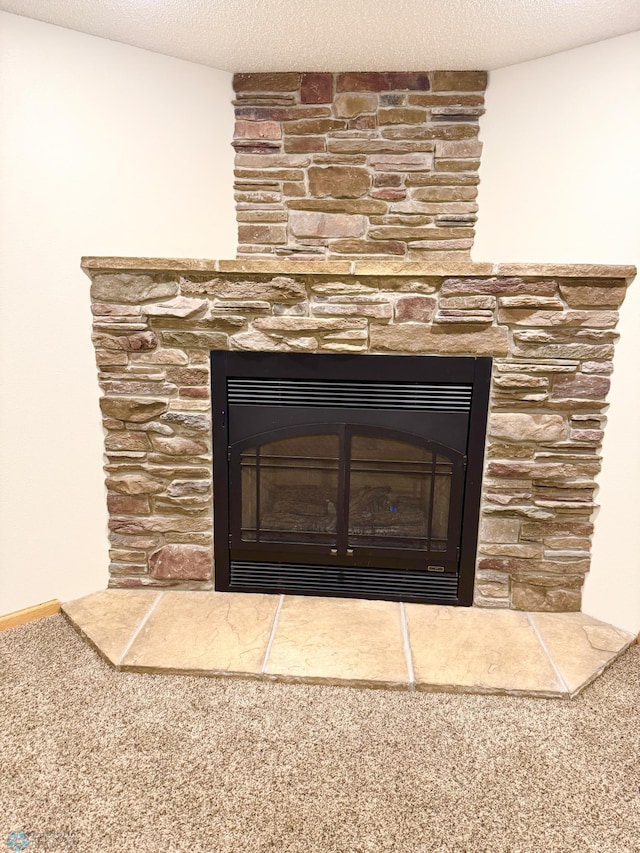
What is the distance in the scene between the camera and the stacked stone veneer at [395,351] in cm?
201

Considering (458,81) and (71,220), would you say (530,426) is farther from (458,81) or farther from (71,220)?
(71,220)

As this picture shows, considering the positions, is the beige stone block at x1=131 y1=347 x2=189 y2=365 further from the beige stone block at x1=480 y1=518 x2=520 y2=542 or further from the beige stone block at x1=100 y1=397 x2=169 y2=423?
the beige stone block at x1=480 y1=518 x2=520 y2=542

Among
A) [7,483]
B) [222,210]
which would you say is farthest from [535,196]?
[7,483]

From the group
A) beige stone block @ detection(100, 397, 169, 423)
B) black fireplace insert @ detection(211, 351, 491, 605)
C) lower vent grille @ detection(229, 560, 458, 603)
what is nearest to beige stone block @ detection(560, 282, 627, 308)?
black fireplace insert @ detection(211, 351, 491, 605)

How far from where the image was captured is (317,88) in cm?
215

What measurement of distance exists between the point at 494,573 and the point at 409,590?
14.0 inches

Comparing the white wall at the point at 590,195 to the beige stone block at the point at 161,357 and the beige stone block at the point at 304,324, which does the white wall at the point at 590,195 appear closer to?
the beige stone block at the point at 304,324

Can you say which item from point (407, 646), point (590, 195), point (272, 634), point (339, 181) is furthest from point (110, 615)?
point (590, 195)

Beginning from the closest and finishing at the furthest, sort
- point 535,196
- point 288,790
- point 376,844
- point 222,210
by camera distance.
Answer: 1. point 376,844
2. point 288,790
3. point 535,196
4. point 222,210

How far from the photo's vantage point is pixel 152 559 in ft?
7.65

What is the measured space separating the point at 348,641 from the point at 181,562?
784 millimetres

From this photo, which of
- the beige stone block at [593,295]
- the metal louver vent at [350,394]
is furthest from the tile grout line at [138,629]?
A: the beige stone block at [593,295]

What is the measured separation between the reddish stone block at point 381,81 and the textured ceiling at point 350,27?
0.12 feet

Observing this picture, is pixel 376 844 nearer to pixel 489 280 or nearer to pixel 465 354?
pixel 465 354
